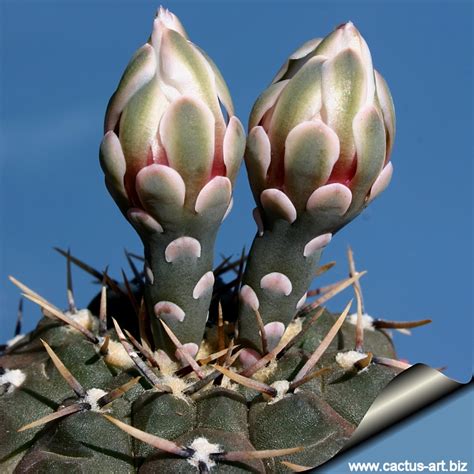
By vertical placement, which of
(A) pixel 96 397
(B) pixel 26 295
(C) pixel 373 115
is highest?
(C) pixel 373 115

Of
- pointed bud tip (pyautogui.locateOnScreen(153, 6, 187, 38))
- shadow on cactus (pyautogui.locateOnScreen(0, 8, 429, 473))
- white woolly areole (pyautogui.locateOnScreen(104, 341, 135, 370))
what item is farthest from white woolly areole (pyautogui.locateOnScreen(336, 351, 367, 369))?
pointed bud tip (pyautogui.locateOnScreen(153, 6, 187, 38))

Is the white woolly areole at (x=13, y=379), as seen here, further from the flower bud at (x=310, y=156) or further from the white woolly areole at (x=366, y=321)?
the white woolly areole at (x=366, y=321)

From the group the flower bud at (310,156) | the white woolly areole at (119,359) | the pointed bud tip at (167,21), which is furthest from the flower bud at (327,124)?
the white woolly areole at (119,359)

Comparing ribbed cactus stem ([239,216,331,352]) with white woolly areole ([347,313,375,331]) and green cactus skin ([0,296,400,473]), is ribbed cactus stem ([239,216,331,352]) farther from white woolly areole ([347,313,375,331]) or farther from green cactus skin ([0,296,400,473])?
white woolly areole ([347,313,375,331])

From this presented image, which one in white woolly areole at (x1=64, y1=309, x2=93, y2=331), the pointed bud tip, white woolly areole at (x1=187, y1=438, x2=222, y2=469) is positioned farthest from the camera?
white woolly areole at (x1=64, y1=309, x2=93, y2=331)

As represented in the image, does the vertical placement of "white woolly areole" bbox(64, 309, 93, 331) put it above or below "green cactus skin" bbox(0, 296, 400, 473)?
above

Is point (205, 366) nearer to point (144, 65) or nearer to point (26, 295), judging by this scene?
point (26, 295)

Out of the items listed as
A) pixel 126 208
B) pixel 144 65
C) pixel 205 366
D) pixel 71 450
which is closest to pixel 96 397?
pixel 71 450

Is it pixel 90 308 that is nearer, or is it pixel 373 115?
pixel 373 115
